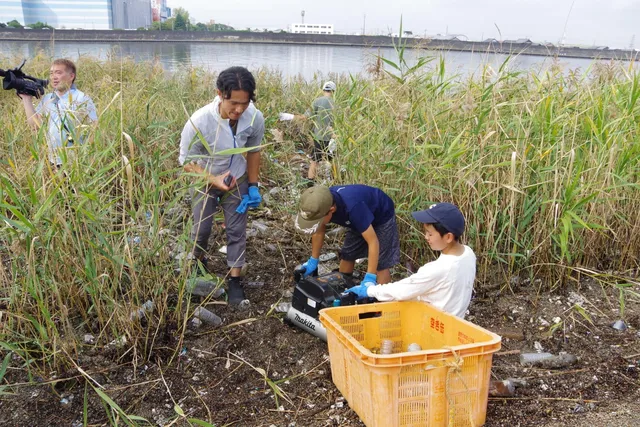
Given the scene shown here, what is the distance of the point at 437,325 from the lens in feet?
7.96

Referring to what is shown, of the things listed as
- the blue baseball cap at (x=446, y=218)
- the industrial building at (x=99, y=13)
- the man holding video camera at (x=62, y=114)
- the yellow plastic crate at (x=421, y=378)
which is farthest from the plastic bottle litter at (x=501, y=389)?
the industrial building at (x=99, y=13)

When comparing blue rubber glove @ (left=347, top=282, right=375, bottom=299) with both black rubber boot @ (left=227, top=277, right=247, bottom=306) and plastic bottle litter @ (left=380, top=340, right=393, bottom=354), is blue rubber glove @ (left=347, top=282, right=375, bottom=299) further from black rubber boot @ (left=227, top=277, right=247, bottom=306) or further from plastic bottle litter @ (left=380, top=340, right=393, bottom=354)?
black rubber boot @ (left=227, top=277, right=247, bottom=306)

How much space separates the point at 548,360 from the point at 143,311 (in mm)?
1949

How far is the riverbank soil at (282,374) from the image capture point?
7.39 ft

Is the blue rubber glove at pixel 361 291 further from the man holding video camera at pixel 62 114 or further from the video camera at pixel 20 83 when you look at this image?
the video camera at pixel 20 83

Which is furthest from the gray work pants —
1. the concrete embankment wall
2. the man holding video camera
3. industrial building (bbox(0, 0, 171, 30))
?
industrial building (bbox(0, 0, 171, 30))

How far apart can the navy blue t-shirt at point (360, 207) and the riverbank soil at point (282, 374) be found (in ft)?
2.15

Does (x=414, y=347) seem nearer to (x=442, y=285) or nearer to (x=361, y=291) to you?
(x=442, y=285)

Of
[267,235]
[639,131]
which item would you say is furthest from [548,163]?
[267,235]

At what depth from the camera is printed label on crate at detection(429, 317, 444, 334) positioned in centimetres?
240

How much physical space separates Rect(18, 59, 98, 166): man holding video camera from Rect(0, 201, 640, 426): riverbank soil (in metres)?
0.90

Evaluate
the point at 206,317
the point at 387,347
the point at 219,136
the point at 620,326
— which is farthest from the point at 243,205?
the point at 620,326

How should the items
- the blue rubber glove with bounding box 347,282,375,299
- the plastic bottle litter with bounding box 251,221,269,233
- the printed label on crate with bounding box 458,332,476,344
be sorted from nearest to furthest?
the printed label on crate with bounding box 458,332,476,344 → the blue rubber glove with bounding box 347,282,375,299 → the plastic bottle litter with bounding box 251,221,269,233

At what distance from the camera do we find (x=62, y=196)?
2318mm
